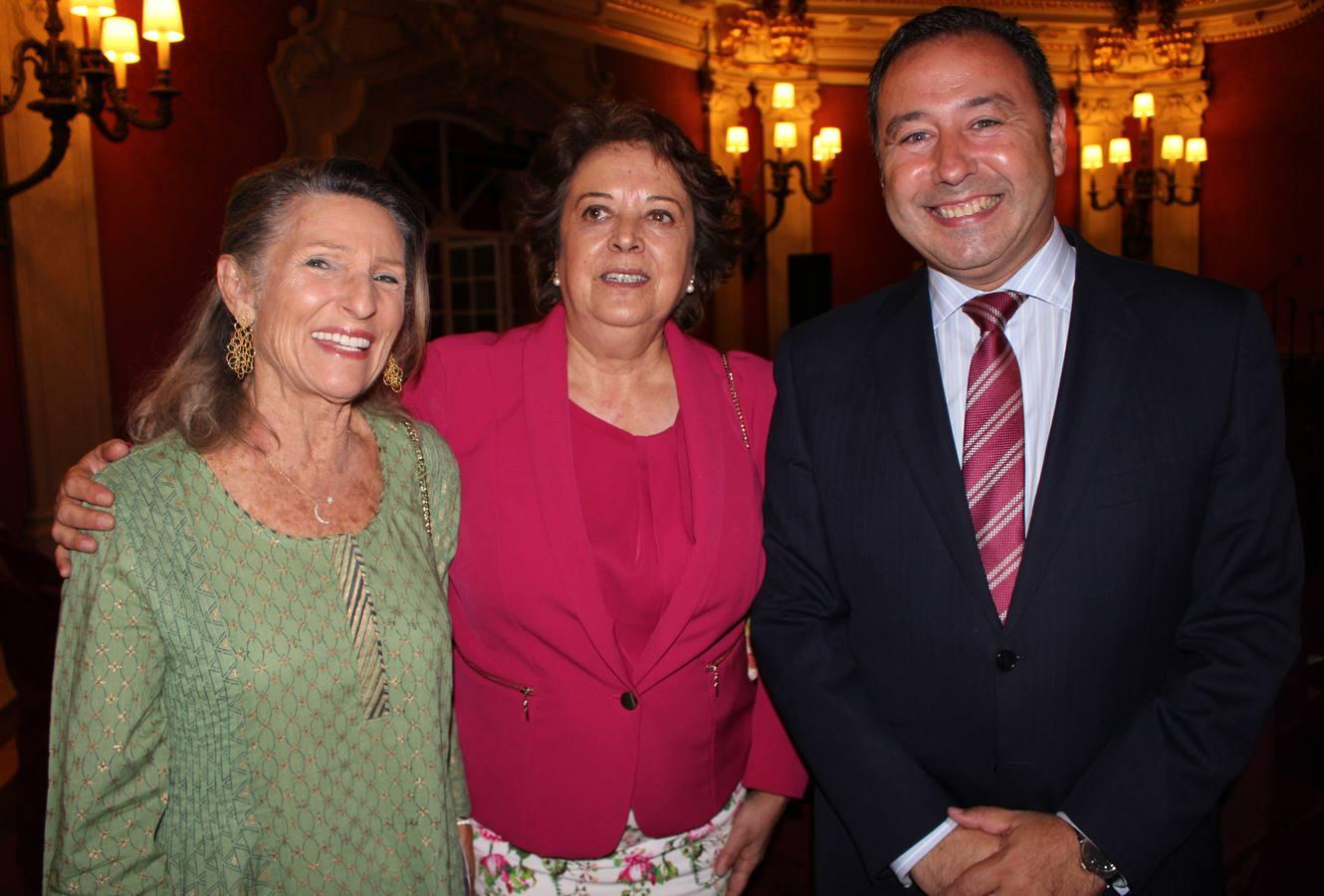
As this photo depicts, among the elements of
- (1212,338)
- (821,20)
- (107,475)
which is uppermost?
(821,20)

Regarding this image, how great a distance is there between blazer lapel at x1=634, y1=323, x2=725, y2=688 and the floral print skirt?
33cm

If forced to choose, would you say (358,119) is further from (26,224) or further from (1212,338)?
(1212,338)

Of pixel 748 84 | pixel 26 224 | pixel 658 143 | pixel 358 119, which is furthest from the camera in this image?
pixel 748 84

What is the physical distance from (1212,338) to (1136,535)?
0.31 metres

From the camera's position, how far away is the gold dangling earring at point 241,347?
1596 millimetres

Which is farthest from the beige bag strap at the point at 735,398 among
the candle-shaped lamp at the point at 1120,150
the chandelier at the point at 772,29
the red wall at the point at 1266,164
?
the red wall at the point at 1266,164

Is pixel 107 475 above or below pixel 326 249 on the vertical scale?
below

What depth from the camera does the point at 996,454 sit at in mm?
1557

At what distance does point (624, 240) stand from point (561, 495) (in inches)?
20.0

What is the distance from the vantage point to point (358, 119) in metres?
6.37

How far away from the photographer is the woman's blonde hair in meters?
1.57

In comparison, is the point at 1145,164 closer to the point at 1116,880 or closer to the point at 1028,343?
the point at 1028,343

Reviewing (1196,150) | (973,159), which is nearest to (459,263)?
(973,159)

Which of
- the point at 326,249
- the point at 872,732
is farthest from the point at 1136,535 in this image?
the point at 326,249
